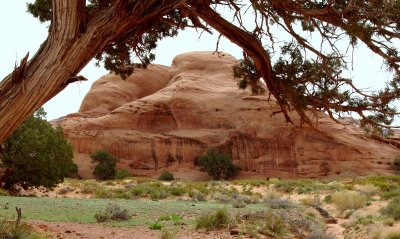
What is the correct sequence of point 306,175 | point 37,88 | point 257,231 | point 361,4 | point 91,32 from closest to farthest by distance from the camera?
point 37,88 → point 91,32 → point 361,4 → point 257,231 → point 306,175

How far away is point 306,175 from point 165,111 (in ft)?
46.1

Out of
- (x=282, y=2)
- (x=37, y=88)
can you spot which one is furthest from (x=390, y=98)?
(x=37, y=88)

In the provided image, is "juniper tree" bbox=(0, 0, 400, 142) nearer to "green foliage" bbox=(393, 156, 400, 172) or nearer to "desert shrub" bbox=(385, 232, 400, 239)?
"desert shrub" bbox=(385, 232, 400, 239)

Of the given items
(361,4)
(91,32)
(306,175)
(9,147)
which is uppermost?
(361,4)

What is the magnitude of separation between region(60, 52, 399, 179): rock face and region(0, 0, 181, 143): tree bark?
114ft

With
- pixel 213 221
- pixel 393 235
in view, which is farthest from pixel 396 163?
pixel 213 221

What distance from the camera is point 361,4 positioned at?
19.8ft

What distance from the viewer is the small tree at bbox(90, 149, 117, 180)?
39.5 metres

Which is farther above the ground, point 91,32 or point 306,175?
point 91,32

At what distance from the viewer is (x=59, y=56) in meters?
4.85

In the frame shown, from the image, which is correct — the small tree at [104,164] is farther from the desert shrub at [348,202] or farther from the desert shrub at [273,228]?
the desert shrub at [273,228]

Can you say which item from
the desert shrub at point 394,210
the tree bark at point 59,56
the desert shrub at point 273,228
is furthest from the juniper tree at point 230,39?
the desert shrub at point 394,210

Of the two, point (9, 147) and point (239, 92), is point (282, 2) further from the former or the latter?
point (239, 92)

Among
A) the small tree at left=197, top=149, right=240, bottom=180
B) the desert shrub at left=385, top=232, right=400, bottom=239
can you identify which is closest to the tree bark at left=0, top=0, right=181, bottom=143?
the desert shrub at left=385, top=232, right=400, bottom=239
